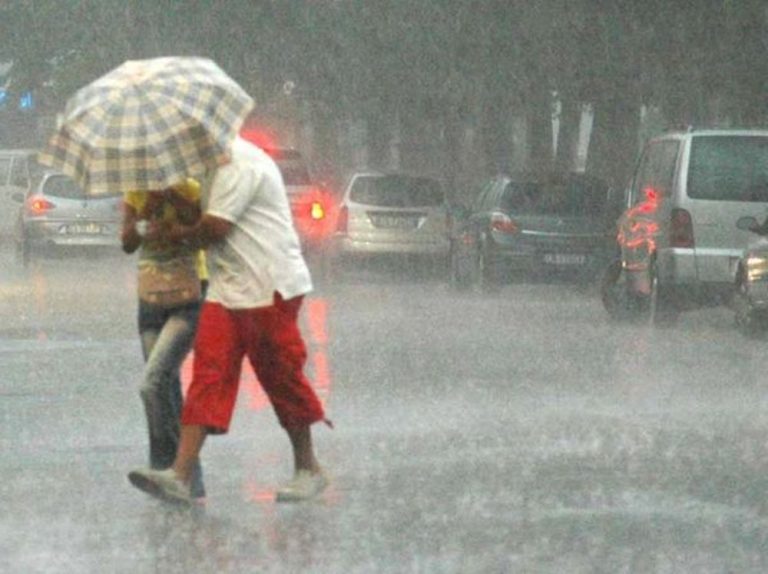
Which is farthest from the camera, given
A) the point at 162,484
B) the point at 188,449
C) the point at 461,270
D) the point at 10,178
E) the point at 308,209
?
the point at 10,178

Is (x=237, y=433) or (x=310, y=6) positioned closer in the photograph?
Answer: (x=237, y=433)

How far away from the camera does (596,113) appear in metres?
37.2

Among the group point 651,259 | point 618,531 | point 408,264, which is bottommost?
point 408,264

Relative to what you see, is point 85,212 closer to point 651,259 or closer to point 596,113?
point 596,113

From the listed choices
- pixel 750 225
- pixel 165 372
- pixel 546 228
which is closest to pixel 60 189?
pixel 546 228

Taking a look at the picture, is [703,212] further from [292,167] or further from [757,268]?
[292,167]

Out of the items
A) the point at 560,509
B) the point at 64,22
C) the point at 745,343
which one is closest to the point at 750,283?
the point at 745,343

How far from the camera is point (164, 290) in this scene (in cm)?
1073

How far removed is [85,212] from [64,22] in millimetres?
19022

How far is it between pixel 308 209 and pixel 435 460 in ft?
78.7

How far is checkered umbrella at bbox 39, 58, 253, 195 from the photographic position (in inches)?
409

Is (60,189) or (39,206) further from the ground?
(60,189)

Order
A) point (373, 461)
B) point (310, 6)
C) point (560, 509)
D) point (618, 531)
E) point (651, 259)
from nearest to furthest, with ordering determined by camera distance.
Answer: point (618, 531), point (560, 509), point (373, 461), point (651, 259), point (310, 6)

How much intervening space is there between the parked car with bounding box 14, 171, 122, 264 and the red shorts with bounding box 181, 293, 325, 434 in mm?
27730
